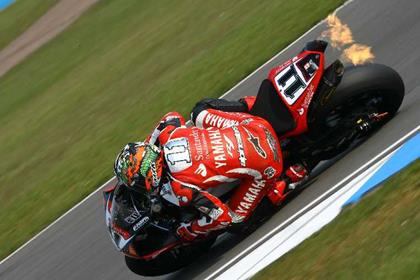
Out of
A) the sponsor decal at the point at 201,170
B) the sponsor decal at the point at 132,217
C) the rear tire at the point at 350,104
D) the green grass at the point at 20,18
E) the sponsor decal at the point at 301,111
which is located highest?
the green grass at the point at 20,18

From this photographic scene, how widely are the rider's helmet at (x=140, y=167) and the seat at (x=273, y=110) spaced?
1041 mm

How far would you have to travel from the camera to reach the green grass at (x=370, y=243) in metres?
4.26

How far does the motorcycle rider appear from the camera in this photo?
20.0ft

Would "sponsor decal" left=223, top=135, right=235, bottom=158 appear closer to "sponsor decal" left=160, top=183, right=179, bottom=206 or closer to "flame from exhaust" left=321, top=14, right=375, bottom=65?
"sponsor decal" left=160, top=183, right=179, bottom=206

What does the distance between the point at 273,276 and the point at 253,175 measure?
3.72ft

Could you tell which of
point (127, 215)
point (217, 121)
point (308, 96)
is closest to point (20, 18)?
point (217, 121)

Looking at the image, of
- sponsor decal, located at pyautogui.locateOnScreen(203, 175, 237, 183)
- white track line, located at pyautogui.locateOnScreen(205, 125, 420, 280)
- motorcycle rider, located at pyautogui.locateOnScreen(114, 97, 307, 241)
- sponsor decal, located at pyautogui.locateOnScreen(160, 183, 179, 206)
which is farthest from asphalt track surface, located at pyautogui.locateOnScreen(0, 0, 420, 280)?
sponsor decal, located at pyautogui.locateOnScreen(160, 183, 179, 206)

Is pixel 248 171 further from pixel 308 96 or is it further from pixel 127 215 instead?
pixel 127 215

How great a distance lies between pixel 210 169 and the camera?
6.15 meters

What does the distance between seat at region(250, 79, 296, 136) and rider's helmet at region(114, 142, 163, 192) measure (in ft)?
3.42

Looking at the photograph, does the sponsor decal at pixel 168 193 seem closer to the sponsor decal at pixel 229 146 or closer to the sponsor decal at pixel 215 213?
the sponsor decal at pixel 215 213

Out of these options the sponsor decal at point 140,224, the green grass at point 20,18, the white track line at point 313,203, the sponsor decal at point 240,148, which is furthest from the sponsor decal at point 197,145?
the green grass at point 20,18

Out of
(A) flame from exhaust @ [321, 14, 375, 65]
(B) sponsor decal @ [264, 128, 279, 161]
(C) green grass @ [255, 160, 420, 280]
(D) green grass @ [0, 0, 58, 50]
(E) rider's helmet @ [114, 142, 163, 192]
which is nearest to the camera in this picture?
(C) green grass @ [255, 160, 420, 280]

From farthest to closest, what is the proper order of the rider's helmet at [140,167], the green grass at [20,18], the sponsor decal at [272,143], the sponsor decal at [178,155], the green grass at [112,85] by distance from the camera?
the green grass at [20,18] → the green grass at [112,85] → the sponsor decal at [272,143] → the sponsor decal at [178,155] → the rider's helmet at [140,167]
